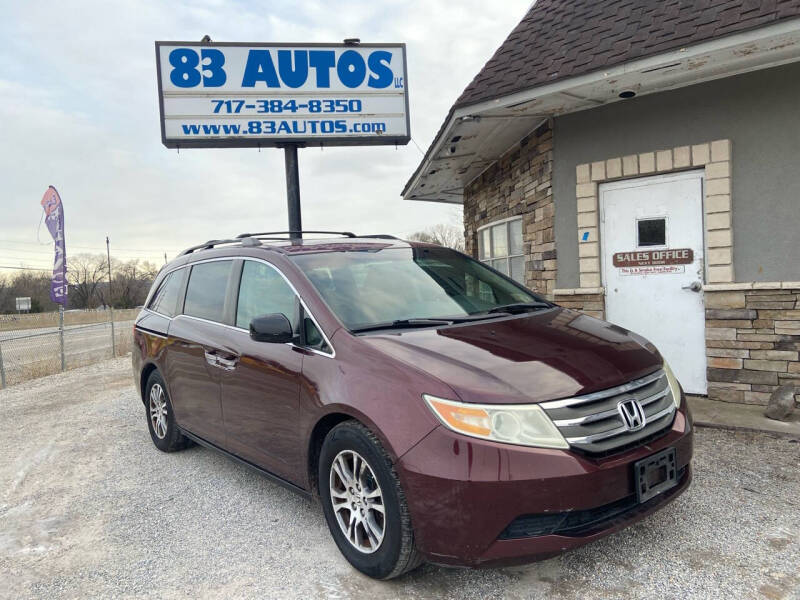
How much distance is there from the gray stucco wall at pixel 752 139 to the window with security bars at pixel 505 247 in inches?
96.5

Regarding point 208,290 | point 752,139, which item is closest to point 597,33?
point 752,139

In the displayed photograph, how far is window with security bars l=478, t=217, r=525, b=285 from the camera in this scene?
801cm

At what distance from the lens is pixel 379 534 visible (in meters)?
2.56

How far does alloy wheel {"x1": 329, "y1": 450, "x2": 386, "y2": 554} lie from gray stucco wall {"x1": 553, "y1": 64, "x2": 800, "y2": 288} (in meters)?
4.45

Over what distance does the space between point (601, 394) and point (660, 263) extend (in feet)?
12.7

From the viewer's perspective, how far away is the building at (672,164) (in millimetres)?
4961

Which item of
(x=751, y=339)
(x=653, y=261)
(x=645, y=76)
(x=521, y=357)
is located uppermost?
(x=645, y=76)

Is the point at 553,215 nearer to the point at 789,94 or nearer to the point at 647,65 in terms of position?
the point at 647,65

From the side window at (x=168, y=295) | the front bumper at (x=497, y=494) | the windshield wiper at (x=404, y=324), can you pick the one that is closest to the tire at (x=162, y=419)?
the side window at (x=168, y=295)

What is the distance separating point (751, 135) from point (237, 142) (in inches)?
265

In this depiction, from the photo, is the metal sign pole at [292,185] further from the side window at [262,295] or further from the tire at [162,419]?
the side window at [262,295]

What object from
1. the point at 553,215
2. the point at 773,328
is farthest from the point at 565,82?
the point at 773,328

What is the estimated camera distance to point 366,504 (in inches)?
103

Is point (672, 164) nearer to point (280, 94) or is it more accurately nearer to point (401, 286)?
point (401, 286)
